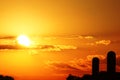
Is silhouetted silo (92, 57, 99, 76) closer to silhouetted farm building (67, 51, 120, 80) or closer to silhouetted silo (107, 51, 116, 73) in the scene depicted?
silhouetted farm building (67, 51, 120, 80)

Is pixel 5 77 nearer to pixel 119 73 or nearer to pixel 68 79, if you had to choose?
pixel 68 79

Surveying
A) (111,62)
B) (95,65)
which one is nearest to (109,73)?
(111,62)

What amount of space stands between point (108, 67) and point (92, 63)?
31.9ft

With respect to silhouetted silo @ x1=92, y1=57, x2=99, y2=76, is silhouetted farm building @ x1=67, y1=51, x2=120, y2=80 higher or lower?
lower

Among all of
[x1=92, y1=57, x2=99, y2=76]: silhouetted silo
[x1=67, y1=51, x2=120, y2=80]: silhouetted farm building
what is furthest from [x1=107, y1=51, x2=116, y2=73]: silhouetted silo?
[x1=92, y1=57, x2=99, y2=76]: silhouetted silo

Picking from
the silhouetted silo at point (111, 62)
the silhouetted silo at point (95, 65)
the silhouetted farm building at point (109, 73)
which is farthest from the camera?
the silhouetted silo at point (95, 65)

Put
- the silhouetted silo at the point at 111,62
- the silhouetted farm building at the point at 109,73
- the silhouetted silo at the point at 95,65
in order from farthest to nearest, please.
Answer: the silhouetted silo at the point at 95,65 → the silhouetted silo at the point at 111,62 → the silhouetted farm building at the point at 109,73

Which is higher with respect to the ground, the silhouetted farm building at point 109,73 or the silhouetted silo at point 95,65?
the silhouetted silo at point 95,65

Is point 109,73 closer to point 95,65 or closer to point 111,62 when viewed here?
point 111,62

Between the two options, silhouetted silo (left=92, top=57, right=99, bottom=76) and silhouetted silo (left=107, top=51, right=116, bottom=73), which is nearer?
silhouetted silo (left=107, top=51, right=116, bottom=73)

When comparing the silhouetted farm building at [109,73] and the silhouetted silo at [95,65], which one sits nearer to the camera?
the silhouetted farm building at [109,73]

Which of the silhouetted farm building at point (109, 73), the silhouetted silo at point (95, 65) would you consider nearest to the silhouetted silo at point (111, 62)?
the silhouetted farm building at point (109, 73)

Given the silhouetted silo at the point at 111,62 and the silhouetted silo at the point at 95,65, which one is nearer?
the silhouetted silo at the point at 111,62

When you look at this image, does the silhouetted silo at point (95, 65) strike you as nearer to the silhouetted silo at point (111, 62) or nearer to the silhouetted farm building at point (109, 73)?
the silhouetted farm building at point (109, 73)
